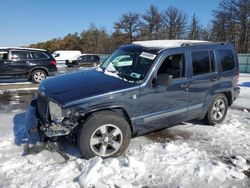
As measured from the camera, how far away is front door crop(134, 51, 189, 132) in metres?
4.81

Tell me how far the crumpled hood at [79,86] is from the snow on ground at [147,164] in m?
0.98

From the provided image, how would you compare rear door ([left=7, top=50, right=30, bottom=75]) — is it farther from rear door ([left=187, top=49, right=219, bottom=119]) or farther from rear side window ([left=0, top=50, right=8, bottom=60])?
rear door ([left=187, top=49, right=219, bottom=119])

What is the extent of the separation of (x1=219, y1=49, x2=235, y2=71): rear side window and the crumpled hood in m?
2.59

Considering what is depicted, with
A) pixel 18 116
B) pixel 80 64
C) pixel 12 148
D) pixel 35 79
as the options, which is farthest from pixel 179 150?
pixel 80 64

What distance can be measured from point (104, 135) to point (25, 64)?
10003 mm

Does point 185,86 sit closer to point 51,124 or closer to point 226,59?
point 226,59

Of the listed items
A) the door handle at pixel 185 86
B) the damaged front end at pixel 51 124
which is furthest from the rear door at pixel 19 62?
the door handle at pixel 185 86

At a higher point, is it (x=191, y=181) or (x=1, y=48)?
(x=1, y=48)

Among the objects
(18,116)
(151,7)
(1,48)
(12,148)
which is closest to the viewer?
(12,148)

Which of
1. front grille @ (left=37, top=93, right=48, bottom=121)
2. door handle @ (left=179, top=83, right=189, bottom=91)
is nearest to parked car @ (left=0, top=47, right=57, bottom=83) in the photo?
front grille @ (left=37, top=93, right=48, bottom=121)

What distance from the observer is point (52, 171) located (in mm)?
4023

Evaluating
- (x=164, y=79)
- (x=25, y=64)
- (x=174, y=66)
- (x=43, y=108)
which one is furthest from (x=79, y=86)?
(x=25, y=64)

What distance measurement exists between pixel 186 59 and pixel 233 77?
1.70 meters

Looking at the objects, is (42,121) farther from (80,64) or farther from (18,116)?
(80,64)
